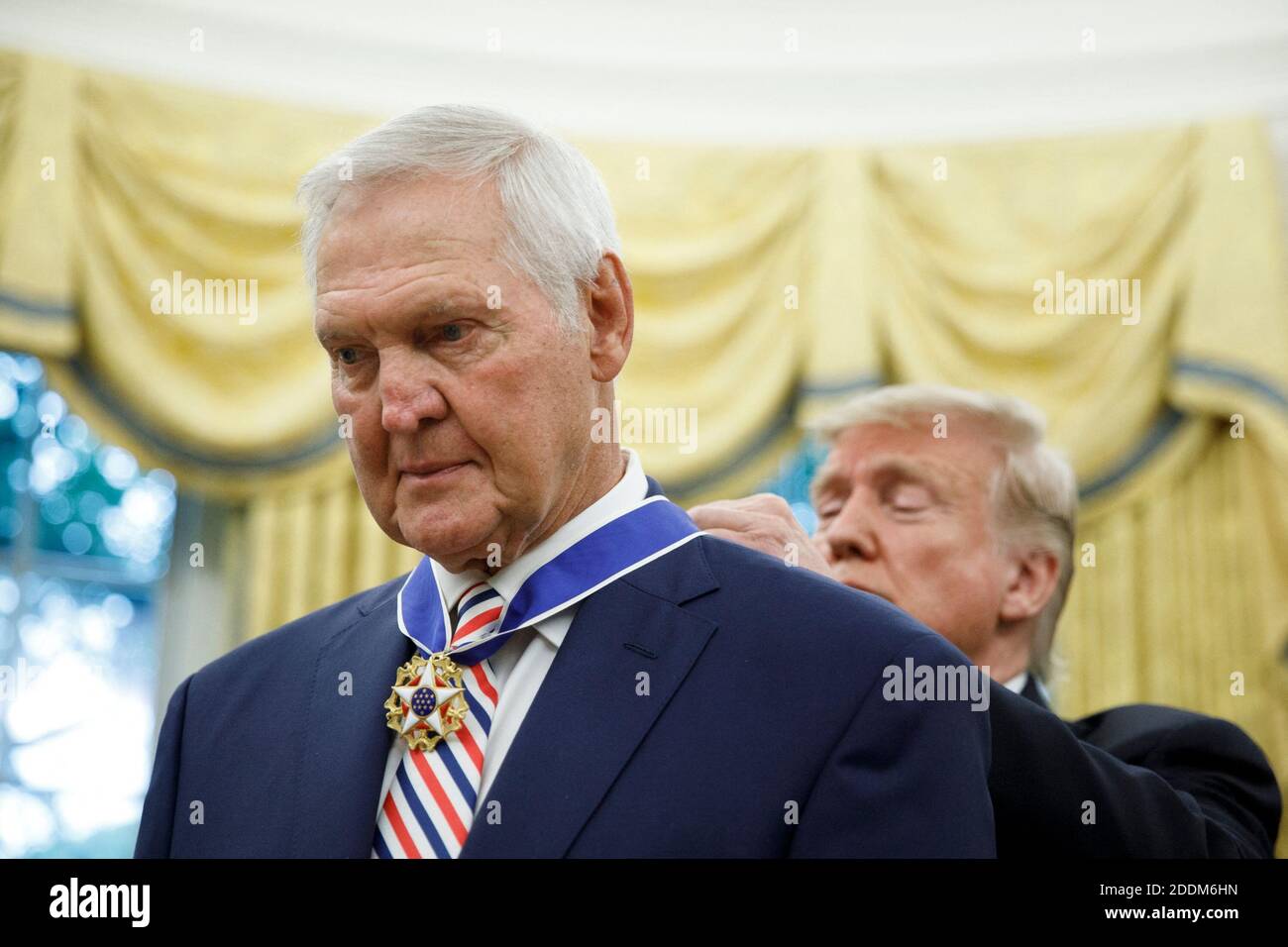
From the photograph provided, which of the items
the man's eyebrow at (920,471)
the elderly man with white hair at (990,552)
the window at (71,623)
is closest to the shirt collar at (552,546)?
the elderly man with white hair at (990,552)

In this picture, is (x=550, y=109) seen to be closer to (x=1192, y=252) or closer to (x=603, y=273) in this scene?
(x=1192, y=252)

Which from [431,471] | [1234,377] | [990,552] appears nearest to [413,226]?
[431,471]

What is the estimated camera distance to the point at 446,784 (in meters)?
1.43

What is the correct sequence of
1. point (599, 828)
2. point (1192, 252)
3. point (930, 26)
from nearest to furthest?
point (599, 828) < point (1192, 252) < point (930, 26)

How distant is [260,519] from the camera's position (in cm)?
509

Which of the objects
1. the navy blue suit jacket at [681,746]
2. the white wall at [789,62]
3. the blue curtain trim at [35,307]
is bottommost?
the navy blue suit jacket at [681,746]

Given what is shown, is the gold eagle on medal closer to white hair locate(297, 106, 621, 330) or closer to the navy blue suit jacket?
the navy blue suit jacket

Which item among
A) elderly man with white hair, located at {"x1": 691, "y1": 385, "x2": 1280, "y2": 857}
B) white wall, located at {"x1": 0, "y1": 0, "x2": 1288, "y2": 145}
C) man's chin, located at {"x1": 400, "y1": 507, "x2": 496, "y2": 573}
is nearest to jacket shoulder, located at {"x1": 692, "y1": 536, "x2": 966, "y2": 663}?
man's chin, located at {"x1": 400, "y1": 507, "x2": 496, "y2": 573}

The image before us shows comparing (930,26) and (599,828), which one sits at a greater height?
(930,26)

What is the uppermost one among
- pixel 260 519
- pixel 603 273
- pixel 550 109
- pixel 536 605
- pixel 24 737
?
pixel 550 109

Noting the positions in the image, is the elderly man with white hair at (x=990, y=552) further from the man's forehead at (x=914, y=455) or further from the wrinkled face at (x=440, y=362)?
the wrinkled face at (x=440, y=362)

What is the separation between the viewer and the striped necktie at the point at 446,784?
1.40 metres
